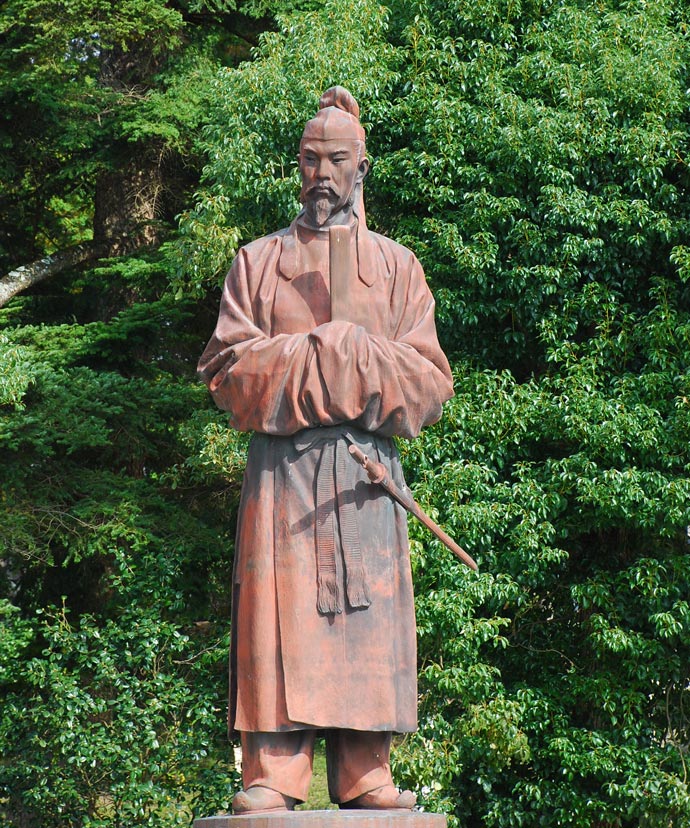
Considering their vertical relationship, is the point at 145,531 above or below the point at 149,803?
above

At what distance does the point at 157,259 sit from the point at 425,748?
6.84 meters

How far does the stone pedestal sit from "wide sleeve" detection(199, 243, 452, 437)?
141 centimetres

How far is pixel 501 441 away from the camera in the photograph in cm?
1177

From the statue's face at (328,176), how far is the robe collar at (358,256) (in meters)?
0.12

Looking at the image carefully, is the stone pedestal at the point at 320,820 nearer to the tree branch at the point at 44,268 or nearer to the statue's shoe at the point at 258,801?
the statue's shoe at the point at 258,801

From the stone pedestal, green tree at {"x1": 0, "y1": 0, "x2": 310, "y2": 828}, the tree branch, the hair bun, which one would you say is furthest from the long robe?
the tree branch

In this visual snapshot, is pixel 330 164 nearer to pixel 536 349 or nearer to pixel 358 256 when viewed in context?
pixel 358 256

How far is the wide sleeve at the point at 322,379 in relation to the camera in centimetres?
541

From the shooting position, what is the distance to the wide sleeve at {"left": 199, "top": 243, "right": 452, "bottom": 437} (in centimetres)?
541

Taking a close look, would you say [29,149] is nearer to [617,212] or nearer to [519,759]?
[617,212]

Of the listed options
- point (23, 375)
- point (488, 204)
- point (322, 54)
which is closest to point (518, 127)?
point (488, 204)

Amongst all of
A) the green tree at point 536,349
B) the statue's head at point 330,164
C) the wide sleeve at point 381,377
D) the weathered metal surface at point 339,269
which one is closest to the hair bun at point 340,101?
the statue's head at point 330,164

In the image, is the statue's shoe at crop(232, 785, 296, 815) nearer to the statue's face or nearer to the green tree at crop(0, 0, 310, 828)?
the statue's face

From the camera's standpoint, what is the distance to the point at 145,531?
13.6m
